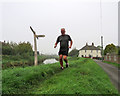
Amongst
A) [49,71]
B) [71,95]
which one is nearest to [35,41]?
[49,71]

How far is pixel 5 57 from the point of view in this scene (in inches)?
741

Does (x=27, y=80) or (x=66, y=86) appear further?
(x=27, y=80)

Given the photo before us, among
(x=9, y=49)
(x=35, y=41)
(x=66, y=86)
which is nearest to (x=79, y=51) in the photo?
(x=9, y=49)

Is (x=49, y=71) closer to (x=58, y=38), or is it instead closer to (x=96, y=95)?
(x=58, y=38)

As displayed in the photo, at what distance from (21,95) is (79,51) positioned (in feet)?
235

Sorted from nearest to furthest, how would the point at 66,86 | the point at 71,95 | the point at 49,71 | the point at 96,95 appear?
the point at 71,95, the point at 96,95, the point at 66,86, the point at 49,71

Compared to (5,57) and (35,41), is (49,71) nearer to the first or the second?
(35,41)

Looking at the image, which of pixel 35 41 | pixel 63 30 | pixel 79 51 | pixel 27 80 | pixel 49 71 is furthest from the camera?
pixel 79 51

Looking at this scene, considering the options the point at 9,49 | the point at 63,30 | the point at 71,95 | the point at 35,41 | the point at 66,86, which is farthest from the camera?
the point at 9,49

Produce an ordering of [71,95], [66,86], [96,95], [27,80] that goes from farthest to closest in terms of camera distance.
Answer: [27,80]
[66,86]
[96,95]
[71,95]

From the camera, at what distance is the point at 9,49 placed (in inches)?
803

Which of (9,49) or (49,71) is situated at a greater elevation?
(9,49)

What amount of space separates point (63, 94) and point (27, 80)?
5.90 ft

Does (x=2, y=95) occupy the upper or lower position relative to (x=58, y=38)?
lower
